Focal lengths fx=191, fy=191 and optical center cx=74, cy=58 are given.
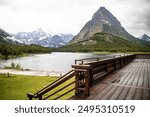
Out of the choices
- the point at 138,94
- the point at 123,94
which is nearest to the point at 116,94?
the point at 123,94

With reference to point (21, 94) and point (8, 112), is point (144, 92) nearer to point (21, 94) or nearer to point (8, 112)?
point (8, 112)

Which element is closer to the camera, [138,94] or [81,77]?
[81,77]

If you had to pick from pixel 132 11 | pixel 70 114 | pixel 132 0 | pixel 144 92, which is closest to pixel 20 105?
pixel 70 114

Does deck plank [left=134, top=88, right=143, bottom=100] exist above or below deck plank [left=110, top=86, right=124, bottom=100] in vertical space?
below

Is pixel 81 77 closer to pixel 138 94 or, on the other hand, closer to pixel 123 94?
pixel 123 94

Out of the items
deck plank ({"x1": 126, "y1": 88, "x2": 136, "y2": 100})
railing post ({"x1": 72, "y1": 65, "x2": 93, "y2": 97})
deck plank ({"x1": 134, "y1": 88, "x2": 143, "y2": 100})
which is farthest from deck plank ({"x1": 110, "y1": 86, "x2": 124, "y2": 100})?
railing post ({"x1": 72, "y1": 65, "x2": 93, "y2": 97})

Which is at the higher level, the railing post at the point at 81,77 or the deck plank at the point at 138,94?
the railing post at the point at 81,77

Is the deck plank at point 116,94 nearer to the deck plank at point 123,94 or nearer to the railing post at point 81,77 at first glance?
the deck plank at point 123,94

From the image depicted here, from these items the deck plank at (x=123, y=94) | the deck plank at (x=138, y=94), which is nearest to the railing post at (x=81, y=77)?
the deck plank at (x=123, y=94)

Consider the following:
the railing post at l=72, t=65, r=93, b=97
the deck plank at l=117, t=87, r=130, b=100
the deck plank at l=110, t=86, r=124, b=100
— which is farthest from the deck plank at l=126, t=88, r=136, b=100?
the railing post at l=72, t=65, r=93, b=97

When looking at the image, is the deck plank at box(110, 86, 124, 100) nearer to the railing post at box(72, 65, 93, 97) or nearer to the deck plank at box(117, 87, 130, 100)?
the deck plank at box(117, 87, 130, 100)

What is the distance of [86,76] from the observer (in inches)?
284

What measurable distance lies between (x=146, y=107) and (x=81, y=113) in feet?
6.49

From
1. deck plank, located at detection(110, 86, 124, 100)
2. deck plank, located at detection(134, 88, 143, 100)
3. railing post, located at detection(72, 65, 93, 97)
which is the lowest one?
deck plank, located at detection(134, 88, 143, 100)
